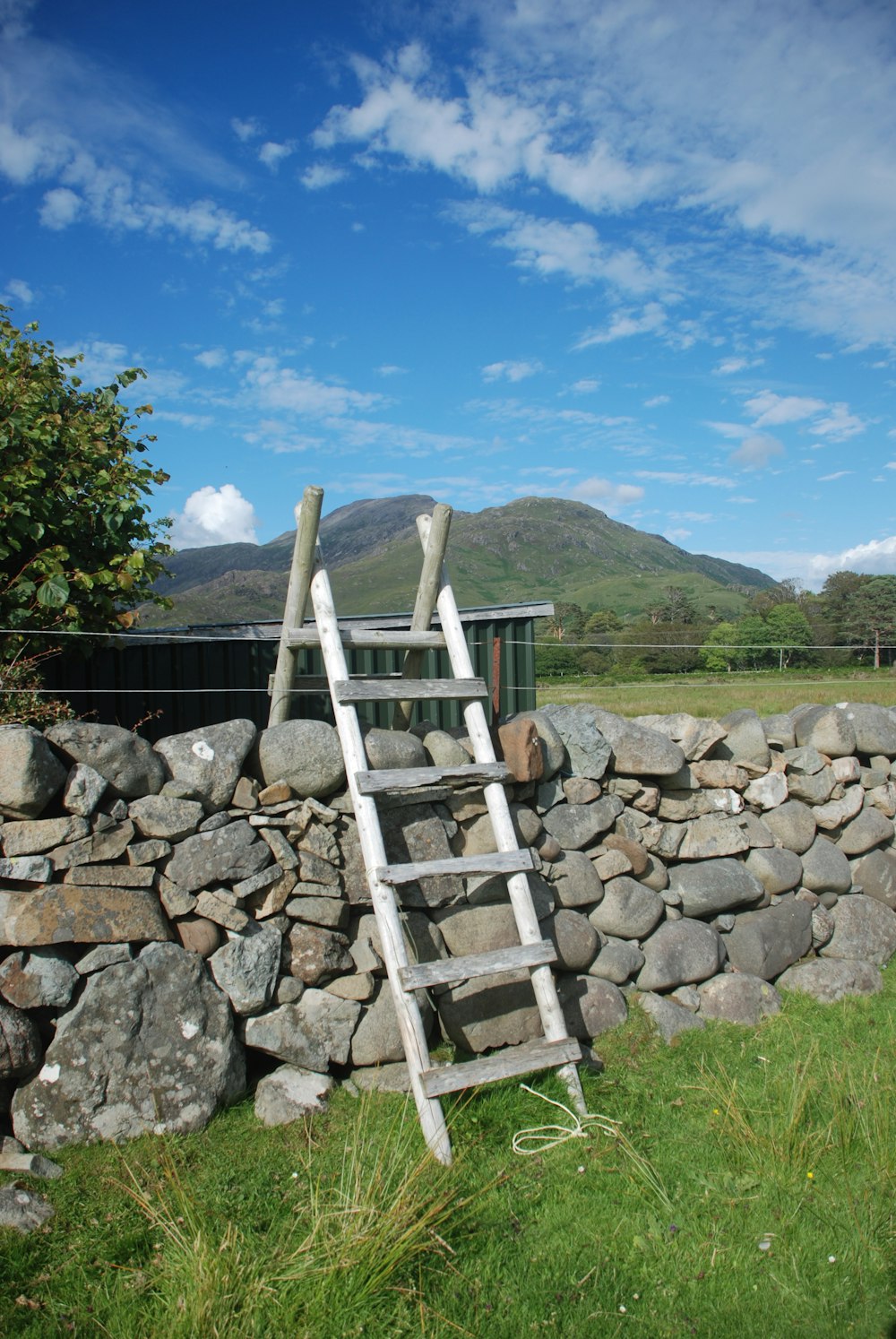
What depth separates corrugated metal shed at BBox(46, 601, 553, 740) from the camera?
7.78m

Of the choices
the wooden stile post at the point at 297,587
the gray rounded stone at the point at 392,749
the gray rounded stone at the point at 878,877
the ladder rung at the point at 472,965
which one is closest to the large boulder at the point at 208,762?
the wooden stile post at the point at 297,587

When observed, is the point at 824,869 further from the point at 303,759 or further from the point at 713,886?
the point at 303,759

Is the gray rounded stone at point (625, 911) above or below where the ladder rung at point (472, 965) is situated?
below

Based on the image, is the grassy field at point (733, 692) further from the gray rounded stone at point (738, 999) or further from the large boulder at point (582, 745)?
the gray rounded stone at point (738, 999)

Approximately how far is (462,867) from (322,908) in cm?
94

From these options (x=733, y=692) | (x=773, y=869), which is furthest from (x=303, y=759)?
(x=733, y=692)

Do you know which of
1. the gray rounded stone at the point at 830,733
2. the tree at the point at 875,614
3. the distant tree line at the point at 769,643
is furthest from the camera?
the tree at the point at 875,614

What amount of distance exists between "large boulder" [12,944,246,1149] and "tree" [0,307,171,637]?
2.54 meters

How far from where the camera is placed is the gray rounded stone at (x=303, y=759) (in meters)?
5.25

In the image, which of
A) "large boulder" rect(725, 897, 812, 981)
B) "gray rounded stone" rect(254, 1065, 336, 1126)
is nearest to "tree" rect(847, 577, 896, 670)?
"large boulder" rect(725, 897, 812, 981)

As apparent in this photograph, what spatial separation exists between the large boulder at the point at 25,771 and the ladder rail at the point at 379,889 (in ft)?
5.12

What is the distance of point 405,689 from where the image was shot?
210 inches

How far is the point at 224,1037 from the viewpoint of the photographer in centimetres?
→ 467

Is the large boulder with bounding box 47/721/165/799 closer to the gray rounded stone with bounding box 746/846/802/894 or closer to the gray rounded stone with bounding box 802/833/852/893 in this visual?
the gray rounded stone with bounding box 746/846/802/894
